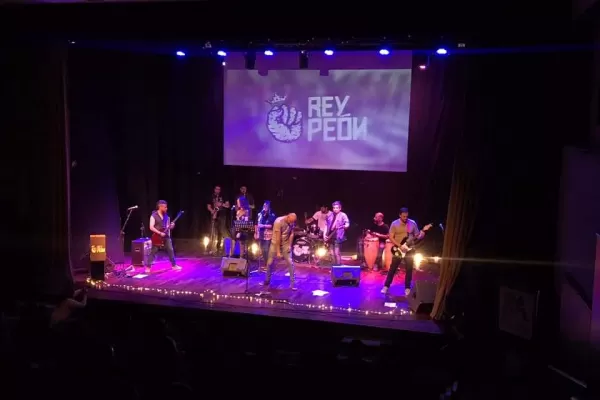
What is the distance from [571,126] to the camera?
7785 mm

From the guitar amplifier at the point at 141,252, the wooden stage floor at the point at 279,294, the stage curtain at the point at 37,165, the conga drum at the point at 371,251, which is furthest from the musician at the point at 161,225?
the conga drum at the point at 371,251

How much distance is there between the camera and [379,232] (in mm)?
12438

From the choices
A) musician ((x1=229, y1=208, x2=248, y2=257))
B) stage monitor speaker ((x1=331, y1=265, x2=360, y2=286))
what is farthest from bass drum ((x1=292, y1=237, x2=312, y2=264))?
stage monitor speaker ((x1=331, y1=265, x2=360, y2=286))

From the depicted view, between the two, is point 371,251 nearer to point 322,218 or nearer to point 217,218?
point 322,218

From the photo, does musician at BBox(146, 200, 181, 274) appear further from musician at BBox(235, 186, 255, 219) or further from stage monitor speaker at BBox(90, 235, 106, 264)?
musician at BBox(235, 186, 255, 219)

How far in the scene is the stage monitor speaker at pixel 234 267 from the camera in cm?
1150

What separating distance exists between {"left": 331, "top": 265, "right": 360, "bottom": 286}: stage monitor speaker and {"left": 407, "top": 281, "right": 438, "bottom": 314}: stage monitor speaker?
5.98ft

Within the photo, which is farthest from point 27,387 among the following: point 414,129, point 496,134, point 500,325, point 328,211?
point 414,129

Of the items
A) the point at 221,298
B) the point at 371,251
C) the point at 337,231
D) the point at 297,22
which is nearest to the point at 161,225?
the point at 221,298

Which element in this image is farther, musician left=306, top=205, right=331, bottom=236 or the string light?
musician left=306, top=205, right=331, bottom=236

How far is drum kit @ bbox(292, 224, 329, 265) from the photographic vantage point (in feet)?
42.0

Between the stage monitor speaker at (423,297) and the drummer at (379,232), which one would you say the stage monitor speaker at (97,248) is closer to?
A: the drummer at (379,232)

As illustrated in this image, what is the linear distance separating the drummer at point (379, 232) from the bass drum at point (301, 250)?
1.43m

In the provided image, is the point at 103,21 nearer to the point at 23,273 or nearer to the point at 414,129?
the point at 23,273
